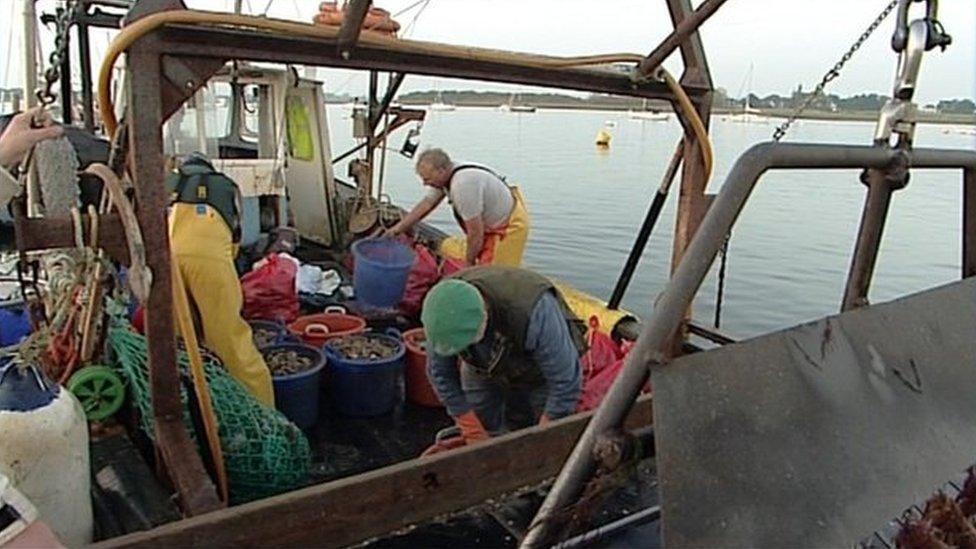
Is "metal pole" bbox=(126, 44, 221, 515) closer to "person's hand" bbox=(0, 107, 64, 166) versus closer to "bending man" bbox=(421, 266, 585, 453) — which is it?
"person's hand" bbox=(0, 107, 64, 166)

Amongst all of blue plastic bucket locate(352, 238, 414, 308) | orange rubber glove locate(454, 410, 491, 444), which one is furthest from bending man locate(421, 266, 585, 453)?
blue plastic bucket locate(352, 238, 414, 308)

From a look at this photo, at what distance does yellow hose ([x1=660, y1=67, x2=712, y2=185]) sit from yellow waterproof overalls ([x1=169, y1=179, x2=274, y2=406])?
196cm

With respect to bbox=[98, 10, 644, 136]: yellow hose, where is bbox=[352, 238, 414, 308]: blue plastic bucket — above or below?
below

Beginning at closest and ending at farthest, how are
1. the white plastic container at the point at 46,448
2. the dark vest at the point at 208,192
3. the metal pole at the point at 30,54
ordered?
1. the white plastic container at the point at 46,448
2. the dark vest at the point at 208,192
3. the metal pole at the point at 30,54

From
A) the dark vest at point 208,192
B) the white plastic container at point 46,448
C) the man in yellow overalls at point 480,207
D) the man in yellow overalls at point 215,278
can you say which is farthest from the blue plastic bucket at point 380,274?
the white plastic container at point 46,448

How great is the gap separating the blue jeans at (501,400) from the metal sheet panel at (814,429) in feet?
5.36

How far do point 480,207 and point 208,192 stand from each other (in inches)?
84.8

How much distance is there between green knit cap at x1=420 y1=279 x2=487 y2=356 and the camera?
2586 mm

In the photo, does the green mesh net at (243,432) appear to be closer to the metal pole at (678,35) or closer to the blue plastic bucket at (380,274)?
the metal pole at (678,35)

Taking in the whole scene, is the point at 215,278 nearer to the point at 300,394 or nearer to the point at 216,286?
the point at 216,286

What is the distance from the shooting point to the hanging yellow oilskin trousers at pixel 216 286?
9.71ft

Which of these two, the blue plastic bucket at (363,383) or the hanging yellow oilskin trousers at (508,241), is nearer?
the blue plastic bucket at (363,383)

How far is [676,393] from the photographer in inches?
49.6

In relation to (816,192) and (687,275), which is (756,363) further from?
(816,192)
